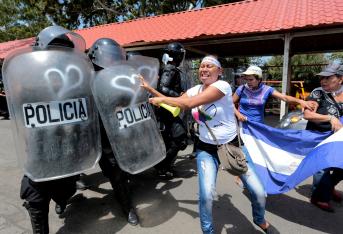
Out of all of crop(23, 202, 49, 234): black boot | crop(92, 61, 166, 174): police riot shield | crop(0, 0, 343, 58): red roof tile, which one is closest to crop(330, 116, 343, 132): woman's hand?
crop(92, 61, 166, 174): police riot shield

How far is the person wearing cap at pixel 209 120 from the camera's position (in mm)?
2484

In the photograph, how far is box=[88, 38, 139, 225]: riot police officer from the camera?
278 centimetres

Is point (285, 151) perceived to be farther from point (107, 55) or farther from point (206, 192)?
point (107, 55)

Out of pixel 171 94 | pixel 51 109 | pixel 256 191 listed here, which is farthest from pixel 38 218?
pixel 171 94

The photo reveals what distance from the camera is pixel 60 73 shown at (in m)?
2.21

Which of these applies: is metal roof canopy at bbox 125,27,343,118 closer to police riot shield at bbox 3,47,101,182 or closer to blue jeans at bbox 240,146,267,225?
blue jeans at bbox 240,146,267,225

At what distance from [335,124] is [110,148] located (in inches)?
89.6

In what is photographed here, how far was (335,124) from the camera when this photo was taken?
10.3 feet

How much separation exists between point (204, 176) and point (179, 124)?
6.12ft

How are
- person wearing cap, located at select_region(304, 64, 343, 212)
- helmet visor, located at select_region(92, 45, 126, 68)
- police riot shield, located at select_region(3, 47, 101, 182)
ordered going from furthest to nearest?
person wearing cap, located at select_region(304, 64, 343, 212) → helmet visor, located at select_region(92, 45, 126, 68) → police riot shield, located at select_region(3, 47, 101, 182)

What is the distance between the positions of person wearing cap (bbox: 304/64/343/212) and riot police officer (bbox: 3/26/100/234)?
2.34 meters

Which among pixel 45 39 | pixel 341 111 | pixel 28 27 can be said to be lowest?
pixel 341 111

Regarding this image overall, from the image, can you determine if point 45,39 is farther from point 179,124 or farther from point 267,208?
point 267,208

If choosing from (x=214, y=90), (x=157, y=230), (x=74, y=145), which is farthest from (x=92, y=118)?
(x=157, y=230)
